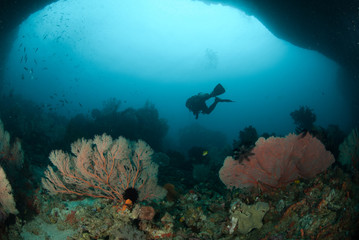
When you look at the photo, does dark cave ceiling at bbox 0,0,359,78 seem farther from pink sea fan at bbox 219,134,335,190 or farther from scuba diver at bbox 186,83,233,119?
pink sea fan at bbox 219,134,335,190

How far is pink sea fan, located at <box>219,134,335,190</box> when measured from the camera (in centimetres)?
387

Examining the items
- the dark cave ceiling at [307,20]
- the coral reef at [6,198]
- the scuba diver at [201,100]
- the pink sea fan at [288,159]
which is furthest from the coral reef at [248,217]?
the dark cave ceiling at [307,20]

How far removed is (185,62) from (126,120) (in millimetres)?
140670

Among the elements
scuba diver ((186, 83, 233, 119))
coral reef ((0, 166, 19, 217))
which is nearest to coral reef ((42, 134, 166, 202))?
coral reef ((0, 166, 19, 217))

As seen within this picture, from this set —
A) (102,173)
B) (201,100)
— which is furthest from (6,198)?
(201,100)

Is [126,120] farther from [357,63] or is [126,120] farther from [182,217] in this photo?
[357,63]

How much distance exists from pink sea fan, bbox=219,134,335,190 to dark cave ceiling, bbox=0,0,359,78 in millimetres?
12006

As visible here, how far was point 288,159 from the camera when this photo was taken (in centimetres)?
390

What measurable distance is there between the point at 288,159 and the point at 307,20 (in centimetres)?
1576

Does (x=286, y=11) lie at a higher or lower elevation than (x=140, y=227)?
higher

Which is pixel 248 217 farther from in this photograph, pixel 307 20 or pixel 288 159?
pixel 307 20

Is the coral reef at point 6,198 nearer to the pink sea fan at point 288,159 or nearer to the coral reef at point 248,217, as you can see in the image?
the coral reef at point 248,217

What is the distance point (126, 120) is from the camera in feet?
55.1

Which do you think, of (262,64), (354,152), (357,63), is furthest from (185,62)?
(354,152)
